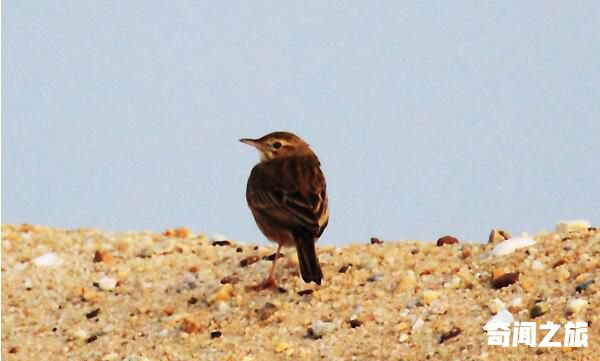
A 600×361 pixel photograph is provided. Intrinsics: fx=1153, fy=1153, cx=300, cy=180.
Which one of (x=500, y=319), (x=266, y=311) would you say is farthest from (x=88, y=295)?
(x=500, y=319)

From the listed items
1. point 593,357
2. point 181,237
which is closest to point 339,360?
point 593,357

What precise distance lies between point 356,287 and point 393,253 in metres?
0.77

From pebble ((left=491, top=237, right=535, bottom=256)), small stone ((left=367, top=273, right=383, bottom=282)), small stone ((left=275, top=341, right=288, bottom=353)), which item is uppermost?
pebble ((left=491, top=237, right=535, bottom=256))

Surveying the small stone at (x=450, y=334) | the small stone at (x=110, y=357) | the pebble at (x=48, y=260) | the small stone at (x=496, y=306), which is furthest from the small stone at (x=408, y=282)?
the pebble at (x=48, y=260)

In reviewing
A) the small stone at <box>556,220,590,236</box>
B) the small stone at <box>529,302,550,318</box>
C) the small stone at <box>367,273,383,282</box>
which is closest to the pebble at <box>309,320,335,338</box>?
the small stone at <box>367,273,383,282</box>

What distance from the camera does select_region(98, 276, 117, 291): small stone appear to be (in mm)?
9984

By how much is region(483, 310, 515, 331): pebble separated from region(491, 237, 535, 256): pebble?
1281 mm

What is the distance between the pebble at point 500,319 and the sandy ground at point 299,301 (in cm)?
4

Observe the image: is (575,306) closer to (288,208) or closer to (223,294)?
(288,208)

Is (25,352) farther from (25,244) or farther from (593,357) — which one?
(593,357)

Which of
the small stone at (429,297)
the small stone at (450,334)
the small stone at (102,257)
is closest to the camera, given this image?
the small stone at (450,334)

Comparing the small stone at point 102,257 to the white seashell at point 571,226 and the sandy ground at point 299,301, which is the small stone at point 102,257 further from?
the white seashell at point 571,226

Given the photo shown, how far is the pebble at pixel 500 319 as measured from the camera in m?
7.98

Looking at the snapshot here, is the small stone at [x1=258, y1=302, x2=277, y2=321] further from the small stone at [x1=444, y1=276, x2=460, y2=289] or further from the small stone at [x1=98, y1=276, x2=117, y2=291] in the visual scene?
the small stone at [x1=98, y1=276, x2=117, y2=291]
